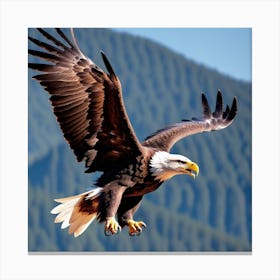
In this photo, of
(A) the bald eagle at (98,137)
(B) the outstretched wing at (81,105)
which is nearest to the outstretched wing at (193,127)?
(A) the bald eagle at (98,137)

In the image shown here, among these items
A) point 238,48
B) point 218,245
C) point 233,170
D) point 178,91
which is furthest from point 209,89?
point 238,48

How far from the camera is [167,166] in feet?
17.1

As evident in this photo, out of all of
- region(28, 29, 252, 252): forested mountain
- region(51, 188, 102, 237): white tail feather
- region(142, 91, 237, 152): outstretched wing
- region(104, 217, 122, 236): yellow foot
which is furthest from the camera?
region(28, 29, 252, 252): forested mountain

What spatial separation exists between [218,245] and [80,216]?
219 centimetres

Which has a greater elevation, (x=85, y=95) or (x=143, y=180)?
(x=85, y=95)

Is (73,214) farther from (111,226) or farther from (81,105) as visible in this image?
(81,105)

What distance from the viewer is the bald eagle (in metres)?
5.07

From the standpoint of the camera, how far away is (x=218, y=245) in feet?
24.0

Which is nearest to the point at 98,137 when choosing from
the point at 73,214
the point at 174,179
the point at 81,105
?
the point at 81,105

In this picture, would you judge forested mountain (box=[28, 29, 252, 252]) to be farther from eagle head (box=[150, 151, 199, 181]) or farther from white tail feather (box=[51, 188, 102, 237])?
eagle head (box=[150, 151, 199, 181])

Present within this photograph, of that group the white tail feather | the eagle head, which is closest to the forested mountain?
the white tail feather

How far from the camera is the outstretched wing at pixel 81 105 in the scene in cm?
507

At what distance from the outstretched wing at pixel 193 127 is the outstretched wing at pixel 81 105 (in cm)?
30
